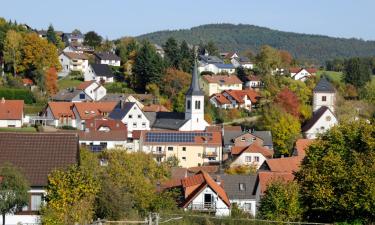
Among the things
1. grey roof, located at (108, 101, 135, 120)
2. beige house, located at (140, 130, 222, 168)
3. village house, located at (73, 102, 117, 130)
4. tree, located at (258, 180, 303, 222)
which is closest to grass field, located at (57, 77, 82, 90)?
village house, located at (73, 102, 117, 130)

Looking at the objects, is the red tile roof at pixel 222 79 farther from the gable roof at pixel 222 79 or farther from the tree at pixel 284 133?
the tree at pixel 284 133

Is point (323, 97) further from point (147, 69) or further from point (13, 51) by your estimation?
point (13, 51)

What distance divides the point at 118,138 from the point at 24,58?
2173 cm

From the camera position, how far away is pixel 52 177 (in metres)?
18.3

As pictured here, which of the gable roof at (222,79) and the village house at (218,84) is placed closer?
the village house at (218,84)

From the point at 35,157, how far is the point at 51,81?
1718 inches

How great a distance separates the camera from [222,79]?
7244 centimetres

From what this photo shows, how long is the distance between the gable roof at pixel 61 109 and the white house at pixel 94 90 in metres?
7.57

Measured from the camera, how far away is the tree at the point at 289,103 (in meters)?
53.8

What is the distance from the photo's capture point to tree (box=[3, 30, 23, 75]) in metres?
63.1

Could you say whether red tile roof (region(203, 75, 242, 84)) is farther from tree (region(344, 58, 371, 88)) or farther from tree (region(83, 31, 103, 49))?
tree (region(83, 31, 103, 49))

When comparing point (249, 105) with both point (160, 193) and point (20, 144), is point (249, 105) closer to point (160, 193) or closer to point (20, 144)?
point (160, 193)

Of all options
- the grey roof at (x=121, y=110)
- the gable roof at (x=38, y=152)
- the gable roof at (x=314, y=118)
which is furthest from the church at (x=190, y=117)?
the gable roof at (x=38, y=152)

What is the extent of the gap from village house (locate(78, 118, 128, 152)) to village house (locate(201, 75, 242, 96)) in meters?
22.7
